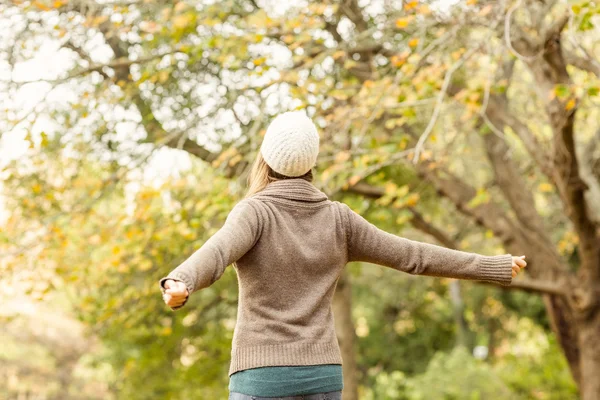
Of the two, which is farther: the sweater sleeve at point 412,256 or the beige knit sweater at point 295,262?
the sweater sleeve at point 412,256

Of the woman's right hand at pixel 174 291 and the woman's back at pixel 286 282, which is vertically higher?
the woman's right hand at pixel 174 291

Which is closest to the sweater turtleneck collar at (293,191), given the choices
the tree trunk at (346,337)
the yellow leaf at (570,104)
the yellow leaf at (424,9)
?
the yellow leaf at (424,9)

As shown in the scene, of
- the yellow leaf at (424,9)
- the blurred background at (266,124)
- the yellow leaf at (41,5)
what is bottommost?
the blurred background at (266,124)

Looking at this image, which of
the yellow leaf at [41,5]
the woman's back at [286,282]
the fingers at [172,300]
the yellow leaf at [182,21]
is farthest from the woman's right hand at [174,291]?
the yellow leaf at [41,5]

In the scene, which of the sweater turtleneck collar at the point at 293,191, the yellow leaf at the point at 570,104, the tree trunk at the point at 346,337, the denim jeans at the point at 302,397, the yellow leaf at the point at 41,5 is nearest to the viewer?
the denim jeans at the point at 302,397

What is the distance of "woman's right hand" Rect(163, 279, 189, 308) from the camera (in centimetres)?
170

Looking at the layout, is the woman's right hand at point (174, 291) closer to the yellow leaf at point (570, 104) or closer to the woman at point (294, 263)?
the woman at point (294, 263)

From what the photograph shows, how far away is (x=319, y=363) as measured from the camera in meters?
2.09

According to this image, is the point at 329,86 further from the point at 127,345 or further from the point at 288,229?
the point at 127,345

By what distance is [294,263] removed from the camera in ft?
6.89

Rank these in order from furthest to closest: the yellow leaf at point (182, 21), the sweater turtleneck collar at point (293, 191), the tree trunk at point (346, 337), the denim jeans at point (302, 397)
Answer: the tree trunk at point (346, 337) → the yellow leaf at point (182, 21) → the sweater turtleneck collar at point (293, 191) → the denim jeans at point (302, 397)

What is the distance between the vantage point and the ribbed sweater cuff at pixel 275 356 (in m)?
2.03

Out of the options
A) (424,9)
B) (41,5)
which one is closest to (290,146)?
(424,9)

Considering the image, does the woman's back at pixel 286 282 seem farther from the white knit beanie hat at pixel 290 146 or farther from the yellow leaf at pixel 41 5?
the yellow leaf at pixel 41 5
